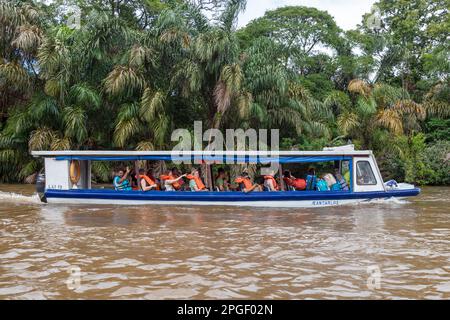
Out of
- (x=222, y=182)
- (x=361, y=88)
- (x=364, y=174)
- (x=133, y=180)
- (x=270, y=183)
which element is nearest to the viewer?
(x=364, y=174)

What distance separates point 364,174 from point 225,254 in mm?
6821

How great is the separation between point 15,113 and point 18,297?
1748 centimetres

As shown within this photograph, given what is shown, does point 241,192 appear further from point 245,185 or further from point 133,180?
point 133,180

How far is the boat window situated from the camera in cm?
1369

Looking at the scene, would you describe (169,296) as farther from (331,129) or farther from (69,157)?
(331,129)

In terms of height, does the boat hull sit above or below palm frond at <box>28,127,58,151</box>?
below

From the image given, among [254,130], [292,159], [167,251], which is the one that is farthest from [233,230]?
[254,130]

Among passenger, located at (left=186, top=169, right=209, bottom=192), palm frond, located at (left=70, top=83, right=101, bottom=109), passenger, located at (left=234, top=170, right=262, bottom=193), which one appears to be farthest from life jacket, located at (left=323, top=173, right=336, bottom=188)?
palm frond, located at (left=70, top=83, right=101, bottom=109)

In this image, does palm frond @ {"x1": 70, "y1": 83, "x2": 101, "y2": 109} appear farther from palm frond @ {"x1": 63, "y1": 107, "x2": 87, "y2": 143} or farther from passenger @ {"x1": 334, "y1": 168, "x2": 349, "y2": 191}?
passenger @ {"x1": 334, "y1": 168, "x2": 349, "y2": 191}

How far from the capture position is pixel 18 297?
231 inches

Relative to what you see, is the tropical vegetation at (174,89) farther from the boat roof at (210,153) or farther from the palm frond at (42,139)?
the boat roof at (210,153)

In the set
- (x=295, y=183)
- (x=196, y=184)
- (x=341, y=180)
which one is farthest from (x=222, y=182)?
(x=341, y=180)

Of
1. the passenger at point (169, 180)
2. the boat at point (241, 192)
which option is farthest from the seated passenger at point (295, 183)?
the passenger at point (169, 180)

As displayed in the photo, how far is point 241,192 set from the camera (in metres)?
13.7
